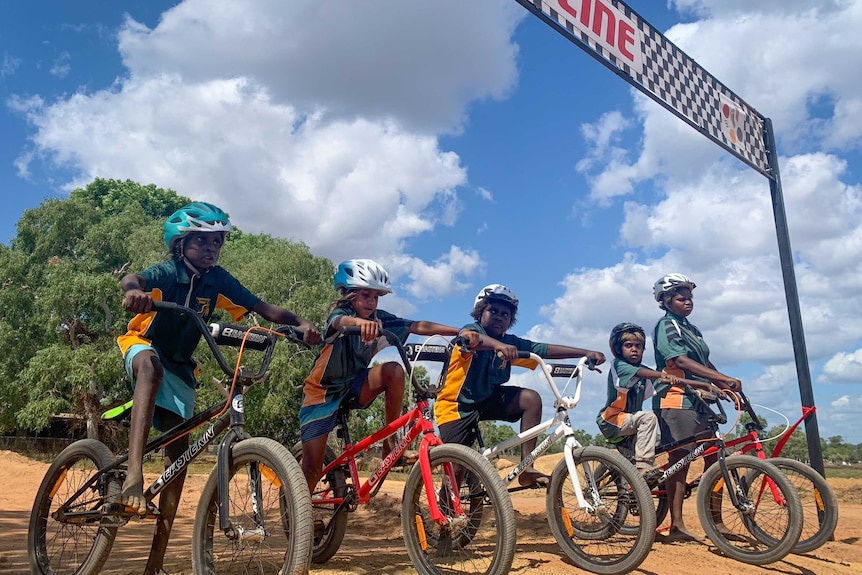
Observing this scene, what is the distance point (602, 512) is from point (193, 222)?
308 cm

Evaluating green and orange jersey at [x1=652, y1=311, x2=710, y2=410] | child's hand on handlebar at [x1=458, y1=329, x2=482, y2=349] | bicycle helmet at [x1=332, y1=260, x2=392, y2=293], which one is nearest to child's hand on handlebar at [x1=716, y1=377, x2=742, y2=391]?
green and orange jersey at [x1=652, y1=311, x2=710, y2=410]

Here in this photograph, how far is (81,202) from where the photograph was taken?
26047 millimetres

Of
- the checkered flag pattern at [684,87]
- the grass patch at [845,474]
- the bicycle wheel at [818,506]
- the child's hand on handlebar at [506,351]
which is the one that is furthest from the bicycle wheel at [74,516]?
the grass patch at [845,474]

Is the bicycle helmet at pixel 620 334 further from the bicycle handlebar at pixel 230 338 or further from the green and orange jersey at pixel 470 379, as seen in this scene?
the bicycle handlebar at pixel 230 338

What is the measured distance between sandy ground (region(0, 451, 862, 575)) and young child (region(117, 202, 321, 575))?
81 centimetres

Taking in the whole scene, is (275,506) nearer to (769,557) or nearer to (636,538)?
(636,538)

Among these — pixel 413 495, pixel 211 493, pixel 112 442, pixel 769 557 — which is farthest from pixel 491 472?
pixel 112 442

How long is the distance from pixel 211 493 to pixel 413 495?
1063 millimetres

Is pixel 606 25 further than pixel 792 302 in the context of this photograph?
No

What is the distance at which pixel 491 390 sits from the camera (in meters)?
4.95

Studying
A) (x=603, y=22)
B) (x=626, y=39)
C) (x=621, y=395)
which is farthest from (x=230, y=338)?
(x=626, y=39)

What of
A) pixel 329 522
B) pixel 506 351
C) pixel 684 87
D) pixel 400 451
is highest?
pixel 684 87

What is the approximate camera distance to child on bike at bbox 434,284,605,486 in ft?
15.7

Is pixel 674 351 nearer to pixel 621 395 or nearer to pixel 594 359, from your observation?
→ pixel 621 395
